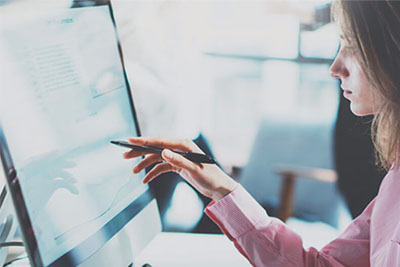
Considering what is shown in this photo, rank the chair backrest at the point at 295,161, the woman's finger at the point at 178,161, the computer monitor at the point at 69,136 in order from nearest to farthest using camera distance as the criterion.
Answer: the computer monitor at the point at 69,136, the woman's finger at the point at 178,161, the chair backrest at the point at 295,161

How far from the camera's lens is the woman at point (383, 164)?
0.77 meters

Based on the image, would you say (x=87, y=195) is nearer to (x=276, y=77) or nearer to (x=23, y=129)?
(x=23, y=129)

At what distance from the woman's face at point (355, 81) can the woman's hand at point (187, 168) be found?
236mm

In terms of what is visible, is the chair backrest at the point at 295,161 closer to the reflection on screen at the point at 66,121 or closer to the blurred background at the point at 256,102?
the blurred background at the point at 256,102

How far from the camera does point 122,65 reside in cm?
82

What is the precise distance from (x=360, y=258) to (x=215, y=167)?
1.02 feet

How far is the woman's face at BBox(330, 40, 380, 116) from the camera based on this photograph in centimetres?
81

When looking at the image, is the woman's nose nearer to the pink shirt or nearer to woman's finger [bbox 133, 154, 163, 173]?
the pink shirt

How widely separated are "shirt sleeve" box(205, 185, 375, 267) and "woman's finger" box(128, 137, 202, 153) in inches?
4.1

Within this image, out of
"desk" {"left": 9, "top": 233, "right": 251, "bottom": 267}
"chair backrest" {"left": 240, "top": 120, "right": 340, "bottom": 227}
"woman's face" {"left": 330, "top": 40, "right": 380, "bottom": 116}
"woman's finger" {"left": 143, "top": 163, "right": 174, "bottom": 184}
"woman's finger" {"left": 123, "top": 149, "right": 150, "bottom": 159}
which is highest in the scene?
"woman's face" {"left": 330, "top": 40, "right": 380, "bottom": 116}

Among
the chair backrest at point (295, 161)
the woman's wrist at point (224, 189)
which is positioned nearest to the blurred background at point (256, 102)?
the chair backrest at point (295, 161)

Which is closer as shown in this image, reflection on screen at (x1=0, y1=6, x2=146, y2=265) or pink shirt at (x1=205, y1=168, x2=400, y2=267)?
reflection on screen at (x1=0, y1=6, x2=146, y2=265)

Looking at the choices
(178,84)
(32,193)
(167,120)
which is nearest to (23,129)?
(32,193)

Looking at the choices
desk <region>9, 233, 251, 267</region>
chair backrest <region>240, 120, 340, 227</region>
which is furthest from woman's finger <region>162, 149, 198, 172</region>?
chair backrest <region>240, 120, 340, 227</region>
